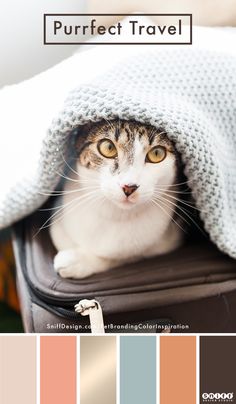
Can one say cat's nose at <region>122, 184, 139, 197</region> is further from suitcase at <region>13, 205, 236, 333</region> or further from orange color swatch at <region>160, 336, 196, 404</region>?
orange color swatch at <region>160, 336, 196, 404</region>

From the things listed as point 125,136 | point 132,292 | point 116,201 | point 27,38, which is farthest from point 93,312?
point 27,38

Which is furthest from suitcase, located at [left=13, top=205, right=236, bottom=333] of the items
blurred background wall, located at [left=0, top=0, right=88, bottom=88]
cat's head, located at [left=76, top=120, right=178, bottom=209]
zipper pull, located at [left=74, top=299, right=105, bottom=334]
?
blurred background wall, located at [left=0, top=0, right=88, bottom=88]

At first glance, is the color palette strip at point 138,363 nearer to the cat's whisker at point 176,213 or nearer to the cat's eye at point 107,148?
the cat's whisker at point 176,213

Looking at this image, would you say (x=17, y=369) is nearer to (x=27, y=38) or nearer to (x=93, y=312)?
(x=93, y=312)

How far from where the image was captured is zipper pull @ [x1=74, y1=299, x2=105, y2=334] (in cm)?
99

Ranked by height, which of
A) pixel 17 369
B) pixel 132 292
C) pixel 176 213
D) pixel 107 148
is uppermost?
pixel 107 148

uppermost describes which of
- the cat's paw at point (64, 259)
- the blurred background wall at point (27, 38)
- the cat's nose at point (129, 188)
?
the blurred background wall at point (27, 38)

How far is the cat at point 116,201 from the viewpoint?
3.07 ft

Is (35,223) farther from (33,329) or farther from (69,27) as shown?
(69,27)

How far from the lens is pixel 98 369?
3.30 feet

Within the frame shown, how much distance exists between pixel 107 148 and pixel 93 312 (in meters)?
0.27

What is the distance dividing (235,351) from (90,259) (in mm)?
296

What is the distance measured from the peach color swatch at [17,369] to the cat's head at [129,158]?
0.30 m

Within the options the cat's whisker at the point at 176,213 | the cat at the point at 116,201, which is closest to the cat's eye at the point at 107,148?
the cat at the point at 116,201
